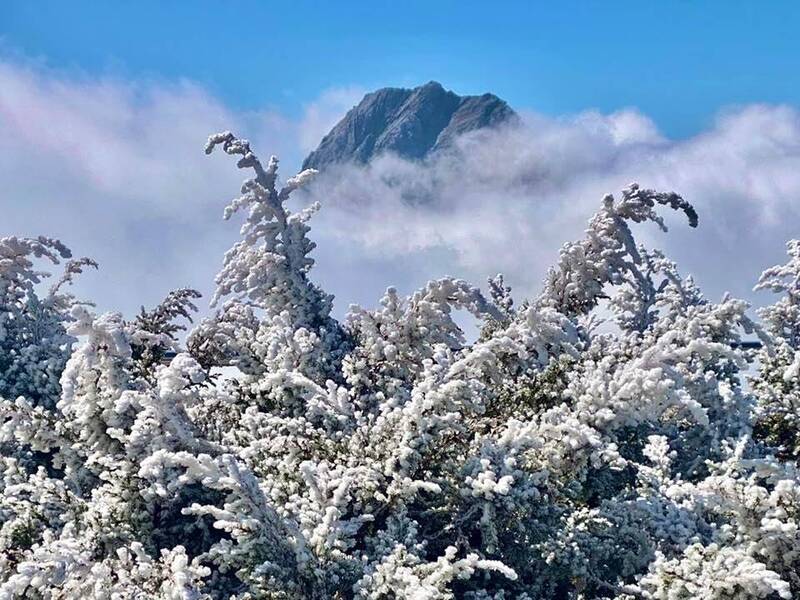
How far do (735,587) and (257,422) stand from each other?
13.2 feet

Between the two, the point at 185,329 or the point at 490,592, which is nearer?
the point at 490,592

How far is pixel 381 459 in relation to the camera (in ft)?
21.5

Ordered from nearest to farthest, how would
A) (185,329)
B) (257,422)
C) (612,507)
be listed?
1. (612,507)
2. (257,422)
3. (185,329)

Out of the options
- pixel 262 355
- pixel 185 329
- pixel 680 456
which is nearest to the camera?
pixel 680 456

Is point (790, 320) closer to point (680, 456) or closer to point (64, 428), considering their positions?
point (680, 456)

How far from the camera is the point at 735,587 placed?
527 cm

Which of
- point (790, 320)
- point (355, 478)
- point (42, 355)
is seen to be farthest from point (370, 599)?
point (790, 320)

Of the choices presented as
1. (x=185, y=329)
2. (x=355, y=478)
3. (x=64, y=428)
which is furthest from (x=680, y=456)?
(x=185, y=329)

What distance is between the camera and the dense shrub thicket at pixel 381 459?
215 inches

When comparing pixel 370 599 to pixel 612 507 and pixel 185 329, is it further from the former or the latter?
pixel 185 329

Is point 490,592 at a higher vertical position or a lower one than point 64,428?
lower

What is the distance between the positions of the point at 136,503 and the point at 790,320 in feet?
32.1

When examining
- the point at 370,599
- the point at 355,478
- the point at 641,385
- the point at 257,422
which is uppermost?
the point at 641,385

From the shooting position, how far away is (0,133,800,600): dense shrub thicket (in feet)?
17.9
